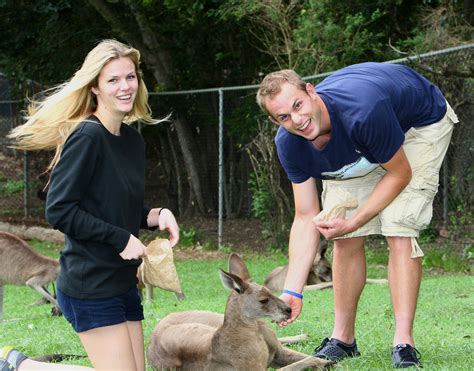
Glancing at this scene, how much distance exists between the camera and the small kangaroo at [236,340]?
5.04 meters

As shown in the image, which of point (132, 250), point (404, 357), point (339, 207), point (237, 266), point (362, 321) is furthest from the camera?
point (362, 321)

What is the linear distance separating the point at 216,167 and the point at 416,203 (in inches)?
461

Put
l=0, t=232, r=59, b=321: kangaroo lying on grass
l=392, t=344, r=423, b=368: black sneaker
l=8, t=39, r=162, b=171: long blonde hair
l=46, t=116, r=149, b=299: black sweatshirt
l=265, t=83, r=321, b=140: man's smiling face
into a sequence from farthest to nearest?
l=0, t=232, r=59, b=321: kangaroo lying on grass → l=392, t=344, r=423, b=368: black sneaker → l=265, t=83, r=321, b=140: man's smiling face → l=8, t=39, r=162, b=171: long blonde hair → l=46, t=116, r=149, b=299: black sweatshirt

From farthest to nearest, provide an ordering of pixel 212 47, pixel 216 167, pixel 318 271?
pixel 212 47
pixel 216 167
pixel 318 271

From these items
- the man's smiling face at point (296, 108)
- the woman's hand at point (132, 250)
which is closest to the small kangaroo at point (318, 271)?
the man's smiling face at point (296, 108)

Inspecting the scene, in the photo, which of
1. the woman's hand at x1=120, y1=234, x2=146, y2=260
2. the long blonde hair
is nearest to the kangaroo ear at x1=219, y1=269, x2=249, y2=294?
the woman's hand at x1=120, y1=234, x2=146, y2=260

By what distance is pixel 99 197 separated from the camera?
4539mm

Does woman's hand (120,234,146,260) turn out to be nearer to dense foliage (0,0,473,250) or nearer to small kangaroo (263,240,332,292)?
small kangaroo (263,240,332,292)

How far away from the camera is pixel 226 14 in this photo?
16.0 meters

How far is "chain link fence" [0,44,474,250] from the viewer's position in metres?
11.6

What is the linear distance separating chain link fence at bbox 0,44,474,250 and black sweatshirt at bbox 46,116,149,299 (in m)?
7.46

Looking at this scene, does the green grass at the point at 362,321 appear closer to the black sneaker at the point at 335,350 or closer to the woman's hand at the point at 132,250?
the black sneaker at the point at 335,350

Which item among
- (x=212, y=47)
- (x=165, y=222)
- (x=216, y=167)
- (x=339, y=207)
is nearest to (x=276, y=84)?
(x=339, y=207)

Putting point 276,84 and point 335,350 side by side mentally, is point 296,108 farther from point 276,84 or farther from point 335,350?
point 335,350
